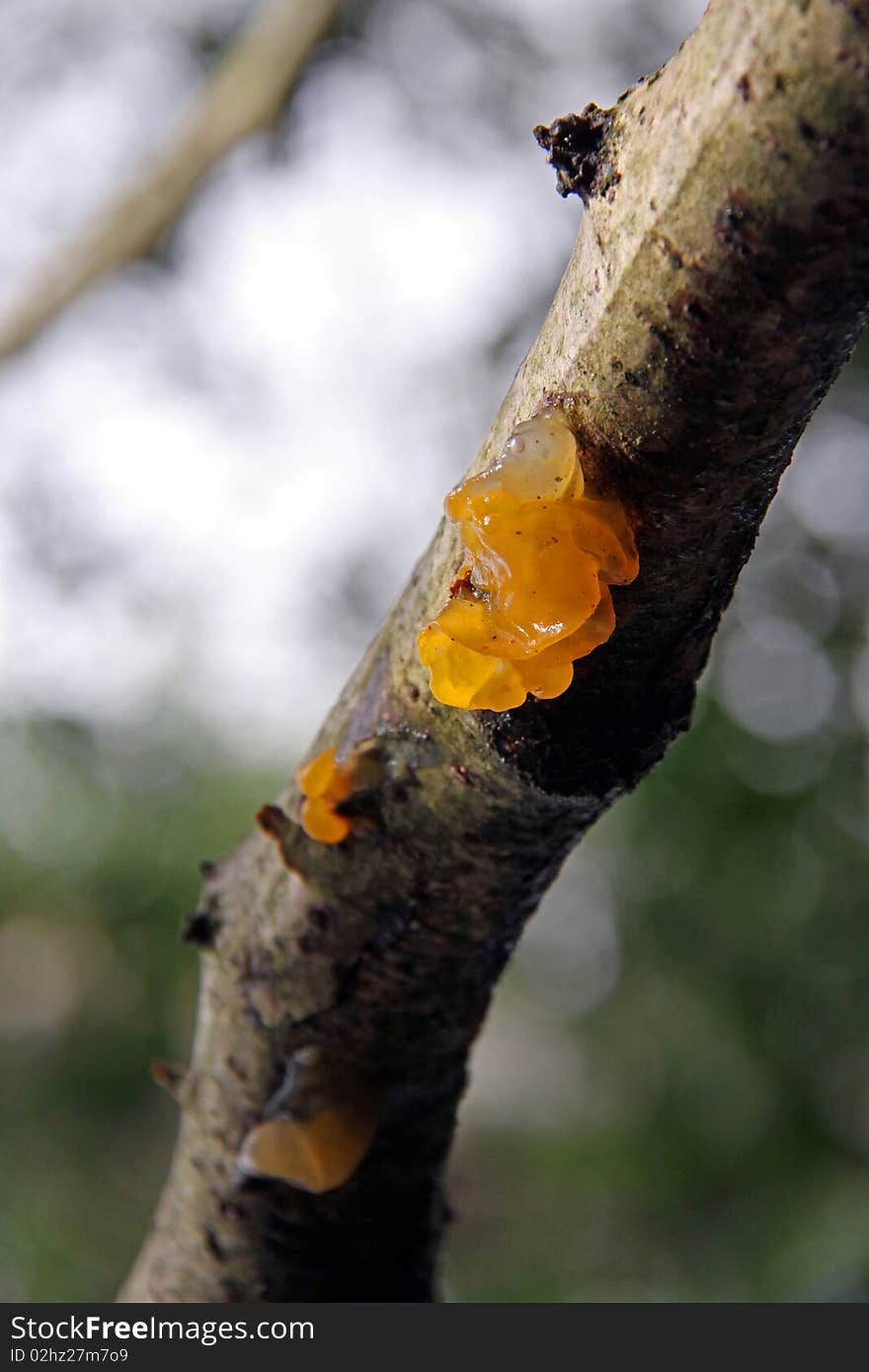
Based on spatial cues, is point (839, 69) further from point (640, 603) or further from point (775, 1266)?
point (775, 1266)

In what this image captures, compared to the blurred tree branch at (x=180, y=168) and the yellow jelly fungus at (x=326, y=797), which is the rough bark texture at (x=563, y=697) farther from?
the blurred tree branch at (x=180, y=168)

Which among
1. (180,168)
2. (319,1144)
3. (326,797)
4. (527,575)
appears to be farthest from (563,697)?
(180,168)

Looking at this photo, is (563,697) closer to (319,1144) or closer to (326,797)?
(326,797)

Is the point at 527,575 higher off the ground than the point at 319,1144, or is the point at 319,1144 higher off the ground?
the point at 527,575

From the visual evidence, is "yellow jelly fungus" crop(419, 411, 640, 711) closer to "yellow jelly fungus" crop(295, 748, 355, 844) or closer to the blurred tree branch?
"yellow jelly fungus" crop(295, 748, 355, 844)

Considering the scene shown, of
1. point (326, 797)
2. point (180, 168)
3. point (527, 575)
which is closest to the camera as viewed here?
point (527, 575)

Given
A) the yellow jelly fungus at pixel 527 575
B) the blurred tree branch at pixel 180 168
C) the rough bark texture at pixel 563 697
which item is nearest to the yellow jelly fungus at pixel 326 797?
the rough bark texture at pixel 563 697

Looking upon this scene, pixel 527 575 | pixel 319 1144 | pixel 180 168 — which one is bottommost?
pixel 319 1144
